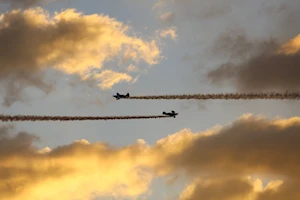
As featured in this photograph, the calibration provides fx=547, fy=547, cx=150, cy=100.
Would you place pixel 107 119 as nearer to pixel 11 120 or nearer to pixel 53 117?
pixel 53 117

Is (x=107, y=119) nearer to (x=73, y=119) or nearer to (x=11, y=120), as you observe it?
(x=73, y=119)

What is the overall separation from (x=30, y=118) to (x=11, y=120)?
20.8 ft

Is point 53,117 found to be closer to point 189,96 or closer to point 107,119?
point 107,119

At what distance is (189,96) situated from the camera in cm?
19362

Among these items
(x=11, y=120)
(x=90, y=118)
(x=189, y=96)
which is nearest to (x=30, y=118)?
(x=11, y=120)

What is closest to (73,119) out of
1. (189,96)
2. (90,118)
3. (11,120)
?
(90,118)

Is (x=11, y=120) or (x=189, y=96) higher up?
(x=189, y=96)

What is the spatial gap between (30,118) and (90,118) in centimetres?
2194

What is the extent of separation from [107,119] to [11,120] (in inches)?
1458

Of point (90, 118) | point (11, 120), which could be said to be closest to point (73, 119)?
point (90, 118)

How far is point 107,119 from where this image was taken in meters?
196

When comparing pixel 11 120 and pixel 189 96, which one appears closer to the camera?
pixel 11 120

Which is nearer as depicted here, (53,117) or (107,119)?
(53,117)

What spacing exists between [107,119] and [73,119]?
14.9 m
